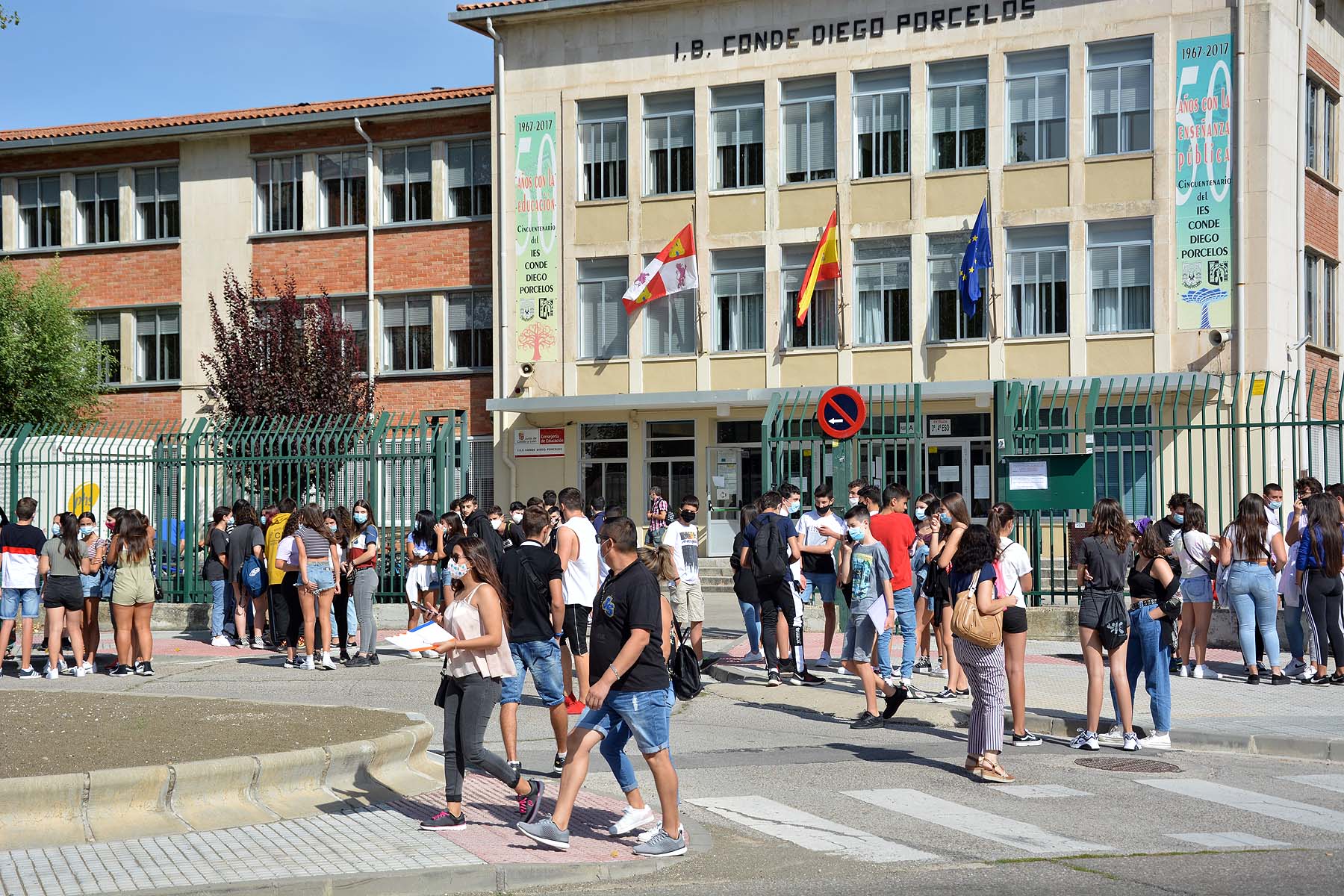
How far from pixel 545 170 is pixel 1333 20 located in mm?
15910

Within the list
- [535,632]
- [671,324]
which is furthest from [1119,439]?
[671,324]

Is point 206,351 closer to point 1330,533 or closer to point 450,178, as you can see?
point 450,178

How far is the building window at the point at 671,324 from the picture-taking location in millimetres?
30312

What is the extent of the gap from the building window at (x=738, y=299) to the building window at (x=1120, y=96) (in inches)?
269

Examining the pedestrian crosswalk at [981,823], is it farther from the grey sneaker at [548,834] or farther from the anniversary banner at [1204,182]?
the anniversary banner at [1204,182]

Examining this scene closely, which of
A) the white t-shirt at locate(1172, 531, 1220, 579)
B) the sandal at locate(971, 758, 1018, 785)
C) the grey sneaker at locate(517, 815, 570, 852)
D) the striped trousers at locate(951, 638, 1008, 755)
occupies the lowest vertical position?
the sandal at locate(971, 758, 1018, 785)

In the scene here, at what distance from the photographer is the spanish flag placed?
94.0ft

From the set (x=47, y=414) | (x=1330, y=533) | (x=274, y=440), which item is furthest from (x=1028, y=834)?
(x=47, y=414)

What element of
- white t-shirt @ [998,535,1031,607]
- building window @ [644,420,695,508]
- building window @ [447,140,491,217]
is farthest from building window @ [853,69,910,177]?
white t-shirt @ [998,535,1031,607]

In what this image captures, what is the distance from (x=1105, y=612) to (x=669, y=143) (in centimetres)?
2111

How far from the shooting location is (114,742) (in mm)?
9445

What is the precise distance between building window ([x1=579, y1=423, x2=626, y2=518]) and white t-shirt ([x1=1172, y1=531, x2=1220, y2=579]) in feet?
56.8

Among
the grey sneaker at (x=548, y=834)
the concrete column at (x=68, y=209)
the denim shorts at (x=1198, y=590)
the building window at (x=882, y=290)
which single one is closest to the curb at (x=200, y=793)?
the grey sneaker at (x=548, y=834)

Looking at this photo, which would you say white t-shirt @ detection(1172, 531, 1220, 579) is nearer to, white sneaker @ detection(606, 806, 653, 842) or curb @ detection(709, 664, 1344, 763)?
curb @ detection(709, 664, 1344, 763)
